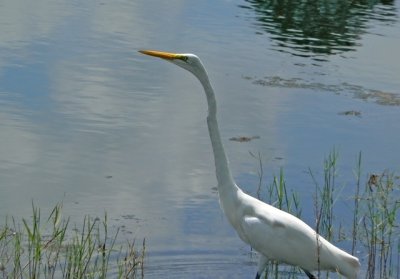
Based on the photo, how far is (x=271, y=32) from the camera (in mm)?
13047

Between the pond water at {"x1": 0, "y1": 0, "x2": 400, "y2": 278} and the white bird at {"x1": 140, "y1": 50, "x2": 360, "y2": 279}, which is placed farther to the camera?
the pond water at {"x1": 0, "y1": 0, "x2": 400, "y2": 278}

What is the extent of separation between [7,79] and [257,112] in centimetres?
237

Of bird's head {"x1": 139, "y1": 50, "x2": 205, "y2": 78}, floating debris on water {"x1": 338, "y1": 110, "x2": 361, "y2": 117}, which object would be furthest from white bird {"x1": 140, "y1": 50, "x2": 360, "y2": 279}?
floating debris on water {"x1": 338, "y1": 110, "x2": 361, "y2": 117}

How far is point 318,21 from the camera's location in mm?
14234

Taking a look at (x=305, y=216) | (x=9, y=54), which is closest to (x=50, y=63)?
(x=9, y=54)

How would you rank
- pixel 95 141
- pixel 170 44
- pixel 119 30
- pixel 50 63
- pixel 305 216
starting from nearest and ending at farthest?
1. pixel 305 216
2. pixel 95 141
3. pixel 50 63
4. pixel 170 44
5. pixel 119 30

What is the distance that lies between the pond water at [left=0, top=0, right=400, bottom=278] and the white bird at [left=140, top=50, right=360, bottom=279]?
642 millimetres

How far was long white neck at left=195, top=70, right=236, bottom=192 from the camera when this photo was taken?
16.6 feet

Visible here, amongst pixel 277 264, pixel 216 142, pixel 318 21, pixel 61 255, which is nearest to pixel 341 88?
pixel 318 21

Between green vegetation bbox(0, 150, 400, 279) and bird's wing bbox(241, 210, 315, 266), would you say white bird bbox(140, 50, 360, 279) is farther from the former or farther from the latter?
green vegetation bbox(0, 150, 400, 279)

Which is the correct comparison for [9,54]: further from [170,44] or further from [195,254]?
[195,254]

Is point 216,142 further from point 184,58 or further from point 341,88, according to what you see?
point 341,88

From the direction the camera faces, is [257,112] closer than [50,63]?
Yes

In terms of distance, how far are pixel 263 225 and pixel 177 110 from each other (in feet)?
13.2
